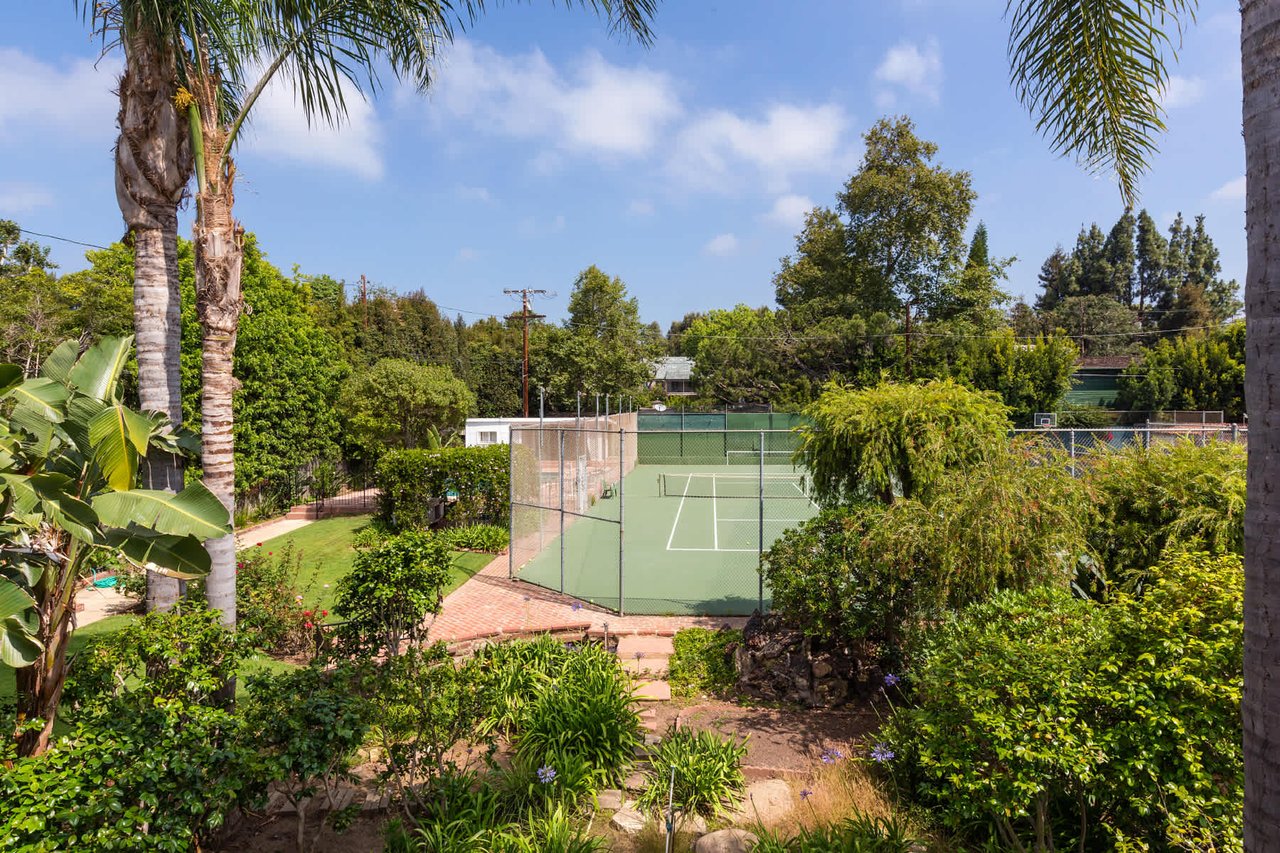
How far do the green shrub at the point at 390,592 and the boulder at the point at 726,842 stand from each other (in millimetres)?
3461

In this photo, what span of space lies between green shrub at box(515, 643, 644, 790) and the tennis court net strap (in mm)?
19421

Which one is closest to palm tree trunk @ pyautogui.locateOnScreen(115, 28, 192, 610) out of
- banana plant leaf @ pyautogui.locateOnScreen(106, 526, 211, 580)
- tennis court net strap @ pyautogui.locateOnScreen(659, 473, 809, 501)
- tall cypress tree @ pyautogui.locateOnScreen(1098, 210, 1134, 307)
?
banana plant leaf @ pyautogui.locateOnScreen(106, 526, 211, 580)

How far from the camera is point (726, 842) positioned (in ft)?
16.7

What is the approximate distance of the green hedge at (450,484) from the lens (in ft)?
59.0

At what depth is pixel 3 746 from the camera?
385 cm

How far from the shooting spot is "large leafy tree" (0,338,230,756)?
13.8 feet

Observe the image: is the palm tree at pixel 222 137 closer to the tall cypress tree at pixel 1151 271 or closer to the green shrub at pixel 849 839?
the green shrub at pixel 849 839

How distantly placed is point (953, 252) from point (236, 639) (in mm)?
41880

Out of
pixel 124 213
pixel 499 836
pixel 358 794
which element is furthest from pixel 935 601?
pixel 124 213

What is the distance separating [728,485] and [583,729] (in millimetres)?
23428

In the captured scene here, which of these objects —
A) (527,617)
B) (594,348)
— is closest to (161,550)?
(527,617)

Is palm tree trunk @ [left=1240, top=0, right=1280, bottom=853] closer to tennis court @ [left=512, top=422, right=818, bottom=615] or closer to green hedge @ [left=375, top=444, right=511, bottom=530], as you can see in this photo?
tennis court @ [left=512, top=422, right=818, bottom=615]

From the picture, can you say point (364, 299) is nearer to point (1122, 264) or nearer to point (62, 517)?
point (62, 517)

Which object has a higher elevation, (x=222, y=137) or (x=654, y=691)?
(x=222, y=137)
